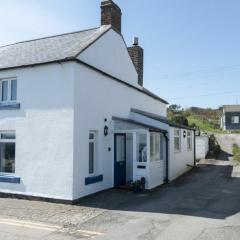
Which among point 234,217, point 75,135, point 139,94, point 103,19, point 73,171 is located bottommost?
point 234,217

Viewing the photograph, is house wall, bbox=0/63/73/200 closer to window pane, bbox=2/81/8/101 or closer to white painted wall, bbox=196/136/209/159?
window pane, bbox=2/81/8/101

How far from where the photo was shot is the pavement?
9.34 m

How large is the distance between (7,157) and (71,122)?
3591 millimetres

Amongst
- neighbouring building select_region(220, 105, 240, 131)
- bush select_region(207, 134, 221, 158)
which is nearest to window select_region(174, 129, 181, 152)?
bush select_region(207, 134, 221, 158)

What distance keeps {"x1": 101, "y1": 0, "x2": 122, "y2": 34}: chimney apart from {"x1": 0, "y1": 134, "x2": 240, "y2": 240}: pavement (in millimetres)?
8490

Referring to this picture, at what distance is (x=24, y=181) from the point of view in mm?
14367

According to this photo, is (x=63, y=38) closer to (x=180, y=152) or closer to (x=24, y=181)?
(x=24, y=181)

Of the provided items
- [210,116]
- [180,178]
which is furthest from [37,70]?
[210,116]

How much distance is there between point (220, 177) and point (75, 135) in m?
10.9

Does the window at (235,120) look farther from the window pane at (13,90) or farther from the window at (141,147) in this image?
the window pane at (13,90)

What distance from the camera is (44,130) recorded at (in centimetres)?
1417

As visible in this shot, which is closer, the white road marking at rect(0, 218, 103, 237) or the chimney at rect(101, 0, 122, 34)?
the white road marking at rect(0, 218, 103, 237)

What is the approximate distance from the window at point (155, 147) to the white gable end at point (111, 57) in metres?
3.53

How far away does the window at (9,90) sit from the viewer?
15.2 metres
